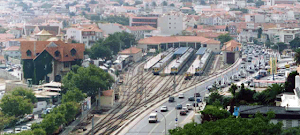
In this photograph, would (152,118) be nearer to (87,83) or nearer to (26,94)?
(87,83)

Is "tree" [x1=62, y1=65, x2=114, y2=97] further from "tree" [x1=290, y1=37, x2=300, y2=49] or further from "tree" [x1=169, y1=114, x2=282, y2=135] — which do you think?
"tree" [x1=290, y1=37, x2=300, y2=49]

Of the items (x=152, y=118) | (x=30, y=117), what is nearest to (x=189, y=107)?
(x=152, y=118)

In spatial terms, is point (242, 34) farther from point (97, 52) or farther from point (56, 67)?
point (56, 67)

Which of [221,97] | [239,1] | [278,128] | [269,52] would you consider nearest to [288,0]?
[239,1]

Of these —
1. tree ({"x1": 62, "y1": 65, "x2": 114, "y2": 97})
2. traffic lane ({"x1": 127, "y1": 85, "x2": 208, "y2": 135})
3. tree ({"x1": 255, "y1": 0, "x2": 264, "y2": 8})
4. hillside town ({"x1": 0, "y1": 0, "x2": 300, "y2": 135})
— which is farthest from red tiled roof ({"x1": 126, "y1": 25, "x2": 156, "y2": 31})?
tree ({"x1": 255, "y1": 0, "x2": 264, "y2": 8})

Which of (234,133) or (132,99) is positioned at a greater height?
(234,133)
